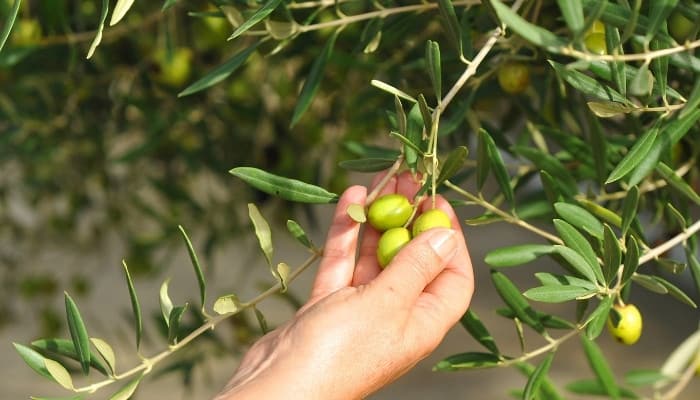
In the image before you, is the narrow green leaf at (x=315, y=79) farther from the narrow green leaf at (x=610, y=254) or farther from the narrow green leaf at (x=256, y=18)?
the narrow green leaf at (x=610, y=254)

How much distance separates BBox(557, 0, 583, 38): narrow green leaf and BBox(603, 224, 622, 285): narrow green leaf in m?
0.26

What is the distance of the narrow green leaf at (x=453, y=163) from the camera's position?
1.02m

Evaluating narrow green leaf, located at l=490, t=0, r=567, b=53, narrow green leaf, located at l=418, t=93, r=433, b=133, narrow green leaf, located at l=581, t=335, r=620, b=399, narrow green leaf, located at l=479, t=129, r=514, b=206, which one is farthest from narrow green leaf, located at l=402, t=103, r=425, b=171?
narrow green leaf, located at l=581, t=335, r=620, b=399

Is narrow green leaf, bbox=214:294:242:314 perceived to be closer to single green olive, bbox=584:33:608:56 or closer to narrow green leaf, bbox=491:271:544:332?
narrow green leaf, bbox=491:271:544:332

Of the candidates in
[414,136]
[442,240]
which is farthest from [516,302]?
[414,136]

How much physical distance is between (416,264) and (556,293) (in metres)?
0.16

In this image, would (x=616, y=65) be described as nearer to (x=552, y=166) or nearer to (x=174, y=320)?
(x=552, y=166)

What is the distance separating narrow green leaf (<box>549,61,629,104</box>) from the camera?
0.98 m

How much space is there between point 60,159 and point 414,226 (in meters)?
1.71

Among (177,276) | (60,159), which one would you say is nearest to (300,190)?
(60,159)

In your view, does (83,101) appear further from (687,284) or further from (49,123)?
(687,284)

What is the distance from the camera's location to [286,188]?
1.14m

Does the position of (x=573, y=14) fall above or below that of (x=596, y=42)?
above

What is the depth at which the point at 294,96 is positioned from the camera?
2.25m
